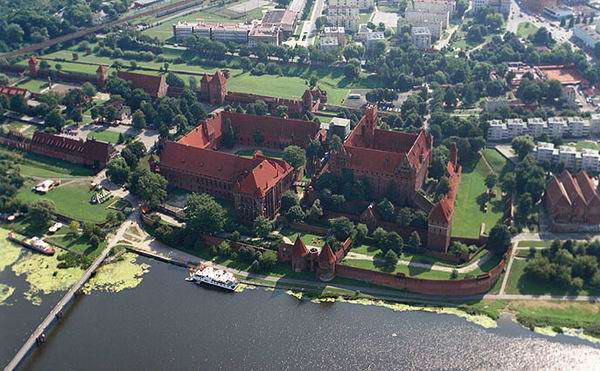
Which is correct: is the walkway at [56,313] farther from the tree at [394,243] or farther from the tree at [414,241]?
the tree at [414,241]

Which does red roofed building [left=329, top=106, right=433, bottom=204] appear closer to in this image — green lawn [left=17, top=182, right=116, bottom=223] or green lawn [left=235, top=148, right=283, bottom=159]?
green lawn [left=235, top=148, right=283, bottom=159]

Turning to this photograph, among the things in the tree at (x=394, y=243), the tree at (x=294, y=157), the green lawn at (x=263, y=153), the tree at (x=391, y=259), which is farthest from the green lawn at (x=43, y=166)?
the tree at (x=391, y=259)

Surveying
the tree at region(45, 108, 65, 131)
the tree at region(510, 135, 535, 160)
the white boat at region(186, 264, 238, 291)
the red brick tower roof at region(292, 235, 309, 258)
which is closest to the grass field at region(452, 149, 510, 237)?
the tree at region(510, 135, 535, 160)

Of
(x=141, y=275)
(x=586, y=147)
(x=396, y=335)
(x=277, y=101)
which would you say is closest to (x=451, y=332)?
(x=396, y=335)

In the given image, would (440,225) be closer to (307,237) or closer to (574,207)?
(307,237)

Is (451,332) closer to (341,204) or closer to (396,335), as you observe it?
(396,335)

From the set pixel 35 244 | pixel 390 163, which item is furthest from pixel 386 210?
pixel 35 244
